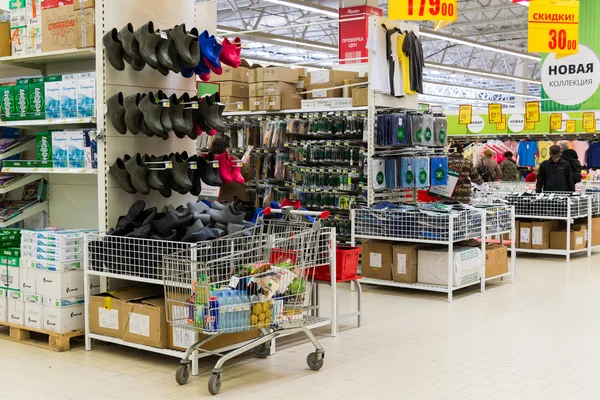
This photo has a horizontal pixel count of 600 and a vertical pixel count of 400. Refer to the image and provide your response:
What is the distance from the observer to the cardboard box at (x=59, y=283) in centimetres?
565

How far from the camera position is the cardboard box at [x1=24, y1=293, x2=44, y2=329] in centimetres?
575

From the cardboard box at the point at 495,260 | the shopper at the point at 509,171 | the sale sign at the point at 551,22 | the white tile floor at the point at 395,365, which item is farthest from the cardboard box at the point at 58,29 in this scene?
the shopper at the point at 509,171

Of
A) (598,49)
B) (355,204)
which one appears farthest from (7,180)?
(598,49)

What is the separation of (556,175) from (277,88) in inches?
192

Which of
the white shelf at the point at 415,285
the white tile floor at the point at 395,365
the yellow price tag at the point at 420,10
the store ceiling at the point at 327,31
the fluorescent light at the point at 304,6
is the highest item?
the store ceiling at the point at 327,31

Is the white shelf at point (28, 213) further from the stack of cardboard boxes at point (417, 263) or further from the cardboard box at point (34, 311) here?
the stack of cardboard boxes at point (417, 263)

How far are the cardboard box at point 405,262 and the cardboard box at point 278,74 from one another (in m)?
3.06

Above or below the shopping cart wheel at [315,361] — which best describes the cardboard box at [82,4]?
above

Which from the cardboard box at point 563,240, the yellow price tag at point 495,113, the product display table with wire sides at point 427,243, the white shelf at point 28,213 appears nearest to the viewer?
the white shelf at point 28,213

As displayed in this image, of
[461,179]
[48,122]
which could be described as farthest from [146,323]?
[461,179]

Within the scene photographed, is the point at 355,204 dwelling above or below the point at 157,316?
above

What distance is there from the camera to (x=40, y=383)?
4.82 meters

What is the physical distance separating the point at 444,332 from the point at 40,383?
3276mm

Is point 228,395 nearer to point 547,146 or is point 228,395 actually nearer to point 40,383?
point 40,383
